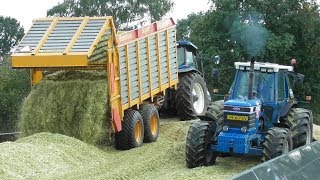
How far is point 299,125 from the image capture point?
34.6 ft

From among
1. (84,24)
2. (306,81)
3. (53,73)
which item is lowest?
(306,81)

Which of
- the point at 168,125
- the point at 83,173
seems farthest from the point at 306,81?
the point at 83,173

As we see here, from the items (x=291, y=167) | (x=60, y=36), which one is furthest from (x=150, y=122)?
(x=291, y=167)

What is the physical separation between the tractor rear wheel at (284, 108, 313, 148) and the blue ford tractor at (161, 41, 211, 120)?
428cm

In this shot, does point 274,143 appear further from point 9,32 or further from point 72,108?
point 9,32

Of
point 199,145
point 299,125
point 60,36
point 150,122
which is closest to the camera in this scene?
point 199,145

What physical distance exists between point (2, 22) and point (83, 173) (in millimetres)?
53251

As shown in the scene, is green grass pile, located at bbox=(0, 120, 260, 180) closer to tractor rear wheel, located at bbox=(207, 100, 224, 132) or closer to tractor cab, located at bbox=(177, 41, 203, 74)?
tractor rear wheel, located at bbox=(207, 100, 224, 132)

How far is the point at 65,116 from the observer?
1177 cm

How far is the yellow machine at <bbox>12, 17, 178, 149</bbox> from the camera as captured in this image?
37.3ft

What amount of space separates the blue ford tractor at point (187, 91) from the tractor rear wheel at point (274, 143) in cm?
536

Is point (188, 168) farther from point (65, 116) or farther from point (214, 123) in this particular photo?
point (65, 116)

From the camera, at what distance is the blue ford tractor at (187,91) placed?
48.9 feet

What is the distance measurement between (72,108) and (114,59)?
1259mm
